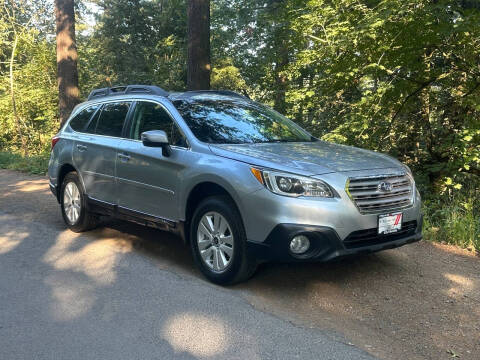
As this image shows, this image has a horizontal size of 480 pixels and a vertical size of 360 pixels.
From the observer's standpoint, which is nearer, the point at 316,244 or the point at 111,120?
the point at 316,244

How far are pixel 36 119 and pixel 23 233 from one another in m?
16.8

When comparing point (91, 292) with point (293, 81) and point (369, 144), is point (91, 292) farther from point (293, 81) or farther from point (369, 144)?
point (293, 81)

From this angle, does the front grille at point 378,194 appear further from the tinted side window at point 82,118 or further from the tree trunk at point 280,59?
the tree trunk at point 280,59

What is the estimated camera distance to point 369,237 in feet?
13.6

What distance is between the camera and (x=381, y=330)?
3664mm

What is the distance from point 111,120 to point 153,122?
99 centimetres

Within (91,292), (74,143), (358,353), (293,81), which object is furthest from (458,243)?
(293,81)

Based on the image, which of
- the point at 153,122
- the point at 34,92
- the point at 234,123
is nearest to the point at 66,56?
the point at 34,92

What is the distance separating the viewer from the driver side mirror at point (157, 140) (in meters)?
4.80

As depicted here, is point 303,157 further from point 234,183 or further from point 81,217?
point 81,217

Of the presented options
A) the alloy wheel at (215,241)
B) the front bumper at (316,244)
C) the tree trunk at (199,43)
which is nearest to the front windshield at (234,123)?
the alloy wheel at (215,241)

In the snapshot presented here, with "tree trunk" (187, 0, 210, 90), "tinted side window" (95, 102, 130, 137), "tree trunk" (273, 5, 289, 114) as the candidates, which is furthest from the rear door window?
"tree trunk" (273, 5, 289, 114)

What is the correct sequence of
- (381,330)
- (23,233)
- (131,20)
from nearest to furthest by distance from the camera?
1. (381,330)
2. (23,233)
3. (131,20)

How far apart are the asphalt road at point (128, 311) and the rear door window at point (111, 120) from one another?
1.45m
